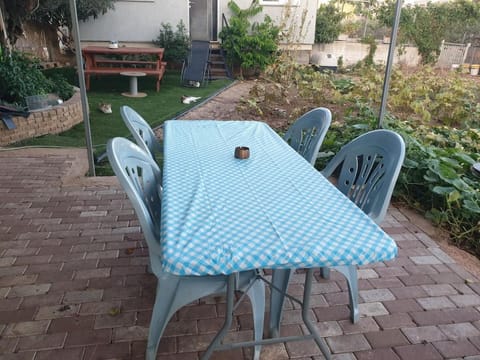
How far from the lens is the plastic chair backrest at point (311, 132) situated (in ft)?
8.09

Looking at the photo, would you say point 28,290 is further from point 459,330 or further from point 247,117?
point 247,117

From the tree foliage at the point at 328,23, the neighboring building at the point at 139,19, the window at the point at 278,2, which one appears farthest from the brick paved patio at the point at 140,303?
the tree foliage at the point at 328,23

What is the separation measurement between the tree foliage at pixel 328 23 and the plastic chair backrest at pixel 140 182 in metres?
12.0

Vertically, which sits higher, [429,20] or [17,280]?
[429,20]

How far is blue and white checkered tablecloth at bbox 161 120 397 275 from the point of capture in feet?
3.83

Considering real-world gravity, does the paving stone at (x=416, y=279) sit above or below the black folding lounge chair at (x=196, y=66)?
below

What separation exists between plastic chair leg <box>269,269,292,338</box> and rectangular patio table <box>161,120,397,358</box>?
164 millimetres

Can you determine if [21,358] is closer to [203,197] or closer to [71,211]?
[203,197]

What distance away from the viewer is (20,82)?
4.89 meters

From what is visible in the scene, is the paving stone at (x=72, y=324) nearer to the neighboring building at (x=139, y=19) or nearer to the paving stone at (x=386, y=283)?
the paving stone at (x=386, y=283)

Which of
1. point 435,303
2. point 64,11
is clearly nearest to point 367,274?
point 435,303

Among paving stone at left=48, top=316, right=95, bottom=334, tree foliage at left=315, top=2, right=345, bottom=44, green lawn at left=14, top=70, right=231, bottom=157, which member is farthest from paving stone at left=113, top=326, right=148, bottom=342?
tree foliage at left=315, top=2, right=345, bottom=44

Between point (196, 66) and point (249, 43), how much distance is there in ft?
5.96

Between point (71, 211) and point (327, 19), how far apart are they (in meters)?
11.8
